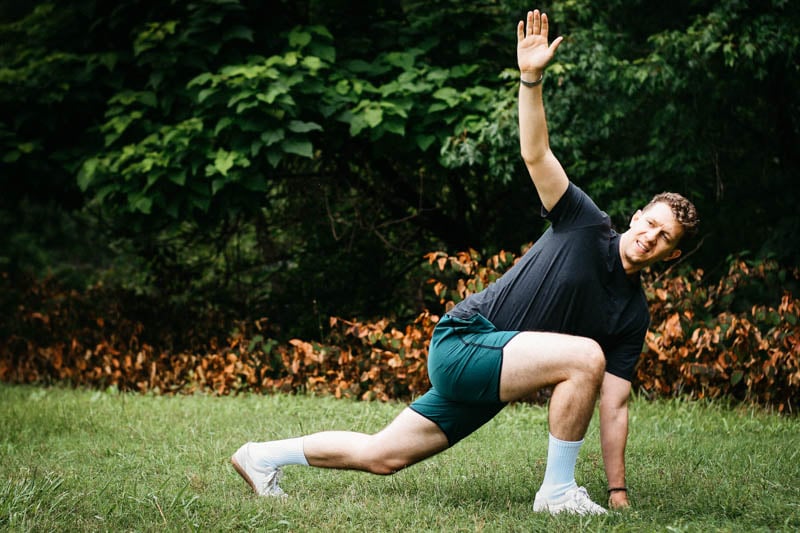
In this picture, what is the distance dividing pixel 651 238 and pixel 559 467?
103 cm

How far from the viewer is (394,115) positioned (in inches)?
291

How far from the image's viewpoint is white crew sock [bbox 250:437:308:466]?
3.82 metres

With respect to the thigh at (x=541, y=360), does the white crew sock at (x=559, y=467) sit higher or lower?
lower

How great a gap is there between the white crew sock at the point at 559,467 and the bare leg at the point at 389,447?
0.48 meters

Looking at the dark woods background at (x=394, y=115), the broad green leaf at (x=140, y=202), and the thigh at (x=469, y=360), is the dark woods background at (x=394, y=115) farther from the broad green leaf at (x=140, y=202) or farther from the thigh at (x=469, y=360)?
the thigh at (x=469, y=360)

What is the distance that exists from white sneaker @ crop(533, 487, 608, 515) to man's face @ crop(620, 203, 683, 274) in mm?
994

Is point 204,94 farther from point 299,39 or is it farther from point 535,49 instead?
point 535,49

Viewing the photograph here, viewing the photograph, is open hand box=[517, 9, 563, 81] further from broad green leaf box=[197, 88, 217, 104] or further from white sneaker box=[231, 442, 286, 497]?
broad green leaf box=[197, 88, 217, 104]

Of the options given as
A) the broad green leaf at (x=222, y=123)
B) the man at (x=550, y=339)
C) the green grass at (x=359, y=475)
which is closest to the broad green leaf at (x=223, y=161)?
the broad green leaf at (x=222, y=123)

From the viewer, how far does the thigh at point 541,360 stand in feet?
11.1

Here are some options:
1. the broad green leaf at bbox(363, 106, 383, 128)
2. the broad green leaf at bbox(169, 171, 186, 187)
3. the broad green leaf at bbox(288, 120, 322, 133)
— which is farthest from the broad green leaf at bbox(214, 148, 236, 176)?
the broad green leaf at bbox(363, 106, 383, 128)

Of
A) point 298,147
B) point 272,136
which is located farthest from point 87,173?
point 298,147

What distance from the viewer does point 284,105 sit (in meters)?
7.22

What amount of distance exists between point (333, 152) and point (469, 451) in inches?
189
